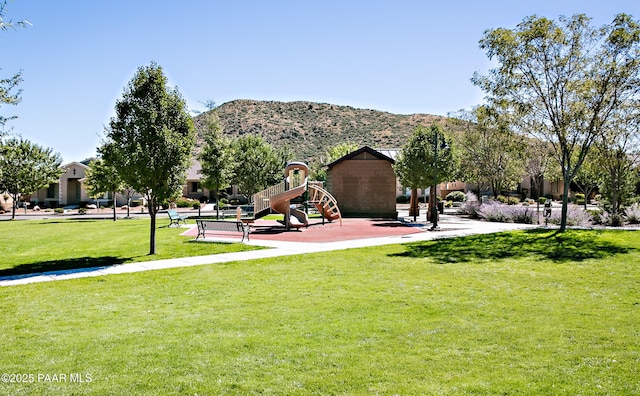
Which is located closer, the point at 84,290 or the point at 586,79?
the point at 84,290

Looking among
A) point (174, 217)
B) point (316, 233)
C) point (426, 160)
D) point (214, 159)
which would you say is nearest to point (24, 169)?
point (214, 159)

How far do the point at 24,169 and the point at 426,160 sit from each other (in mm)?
31179

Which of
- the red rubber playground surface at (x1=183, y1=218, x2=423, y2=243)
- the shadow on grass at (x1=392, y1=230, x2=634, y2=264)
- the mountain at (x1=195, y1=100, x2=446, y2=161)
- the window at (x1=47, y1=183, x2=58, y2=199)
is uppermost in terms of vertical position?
the mountain at (x1=195, y1=100, x2=446, y2=161)

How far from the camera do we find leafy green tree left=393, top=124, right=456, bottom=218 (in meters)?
29.9

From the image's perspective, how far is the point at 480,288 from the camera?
10.7 meters

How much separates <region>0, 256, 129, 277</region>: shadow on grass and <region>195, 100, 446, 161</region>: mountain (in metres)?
80.7

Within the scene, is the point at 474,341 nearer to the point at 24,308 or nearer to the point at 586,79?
the point at 24,308

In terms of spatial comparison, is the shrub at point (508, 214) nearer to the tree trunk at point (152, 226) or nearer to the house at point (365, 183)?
the house at point (365, 183)

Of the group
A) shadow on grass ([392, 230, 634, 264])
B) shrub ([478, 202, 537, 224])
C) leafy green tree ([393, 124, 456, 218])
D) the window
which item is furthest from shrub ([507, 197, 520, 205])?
the window

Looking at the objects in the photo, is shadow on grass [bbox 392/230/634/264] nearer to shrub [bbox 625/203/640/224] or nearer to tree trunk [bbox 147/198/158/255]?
shrub [bbox 625/203/640/224]

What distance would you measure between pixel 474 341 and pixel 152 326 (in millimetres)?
4812

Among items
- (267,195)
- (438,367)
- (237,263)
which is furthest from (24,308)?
(267,195)

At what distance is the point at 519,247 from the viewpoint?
17719 millimetres

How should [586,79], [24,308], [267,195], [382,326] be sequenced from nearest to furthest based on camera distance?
[382,326]
[24,308]
[586,79]
[267,195]
